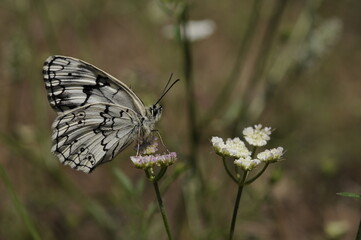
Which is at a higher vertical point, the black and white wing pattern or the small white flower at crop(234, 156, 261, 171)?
the black and white wing pattern

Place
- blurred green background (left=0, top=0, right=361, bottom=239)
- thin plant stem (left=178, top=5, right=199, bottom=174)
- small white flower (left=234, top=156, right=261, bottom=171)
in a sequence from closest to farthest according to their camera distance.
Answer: small white flower (left=234, top=156, right=261, bottom=171) < thin plant stem (left=178, top=5, right=199, bottom=174) < blurred green background (left=0, top=0, right=361, bottom=239)

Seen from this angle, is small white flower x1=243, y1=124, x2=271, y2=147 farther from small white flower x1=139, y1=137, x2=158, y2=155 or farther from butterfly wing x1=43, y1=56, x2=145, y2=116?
butterfly wing x1=43, y1=56, x2=145, y2=116

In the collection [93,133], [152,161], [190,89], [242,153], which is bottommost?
[152,161]

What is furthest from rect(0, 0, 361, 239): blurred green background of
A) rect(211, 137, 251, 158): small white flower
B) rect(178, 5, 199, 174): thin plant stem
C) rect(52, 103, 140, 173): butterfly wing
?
rect(211, 137, 251, 158): small white flower

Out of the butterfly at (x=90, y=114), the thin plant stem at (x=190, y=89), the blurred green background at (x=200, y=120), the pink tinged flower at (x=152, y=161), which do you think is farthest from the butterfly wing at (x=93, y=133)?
the thin plant stem at (x=190, y=89)

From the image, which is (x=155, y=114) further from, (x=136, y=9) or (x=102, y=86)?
(x=136, y=9)

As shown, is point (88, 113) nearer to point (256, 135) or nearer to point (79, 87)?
point (79, 87)

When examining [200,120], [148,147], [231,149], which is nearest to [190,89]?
[200,120]

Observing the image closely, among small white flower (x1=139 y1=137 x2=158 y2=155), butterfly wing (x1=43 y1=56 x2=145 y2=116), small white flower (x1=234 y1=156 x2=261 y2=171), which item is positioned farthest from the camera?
butterfly wing (x1=43 y1=56 x2=145 y2=116)
